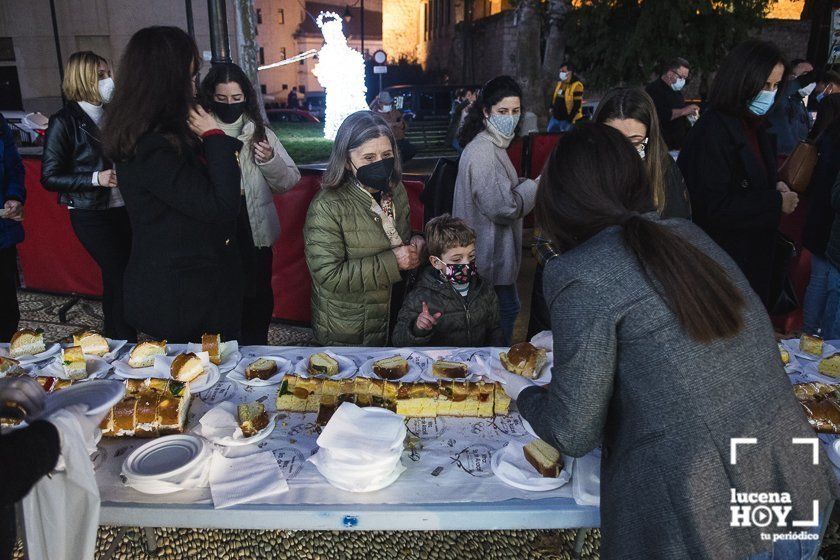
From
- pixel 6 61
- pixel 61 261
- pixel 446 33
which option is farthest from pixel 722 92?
pixel 446 33

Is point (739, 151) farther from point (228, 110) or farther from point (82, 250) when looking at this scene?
point (82, 250)

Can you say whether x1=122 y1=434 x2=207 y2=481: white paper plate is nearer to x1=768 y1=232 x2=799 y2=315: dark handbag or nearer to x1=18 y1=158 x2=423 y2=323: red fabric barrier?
x1=18 y1=158 x2=423 y2=323: red fabric barrier

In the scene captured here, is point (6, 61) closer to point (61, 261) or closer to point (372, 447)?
point (61, 261)

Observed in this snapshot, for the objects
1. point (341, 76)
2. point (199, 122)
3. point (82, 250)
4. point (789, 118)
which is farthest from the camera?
point (341, 76)

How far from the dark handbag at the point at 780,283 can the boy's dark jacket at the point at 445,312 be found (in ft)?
6.10

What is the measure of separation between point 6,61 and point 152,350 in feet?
88.0

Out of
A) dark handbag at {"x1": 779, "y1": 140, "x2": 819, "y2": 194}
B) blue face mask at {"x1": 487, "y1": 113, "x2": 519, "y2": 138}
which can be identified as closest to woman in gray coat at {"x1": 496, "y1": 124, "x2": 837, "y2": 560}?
blue face mask at {"x1": 487, "y1": 113, "x2": 519, "y2": 138}

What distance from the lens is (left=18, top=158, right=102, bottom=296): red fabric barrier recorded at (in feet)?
16.6

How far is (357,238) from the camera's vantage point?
272 centimetres

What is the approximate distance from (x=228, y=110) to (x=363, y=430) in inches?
83.8

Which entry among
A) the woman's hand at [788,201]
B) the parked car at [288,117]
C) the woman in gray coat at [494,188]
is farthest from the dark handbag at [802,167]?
the parked car at [288,117]

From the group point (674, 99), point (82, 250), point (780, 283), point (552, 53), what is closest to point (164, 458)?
point (780, 283)

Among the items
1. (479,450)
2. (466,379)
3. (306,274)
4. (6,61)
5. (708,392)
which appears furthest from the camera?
(6,61)

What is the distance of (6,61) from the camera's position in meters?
22.8
